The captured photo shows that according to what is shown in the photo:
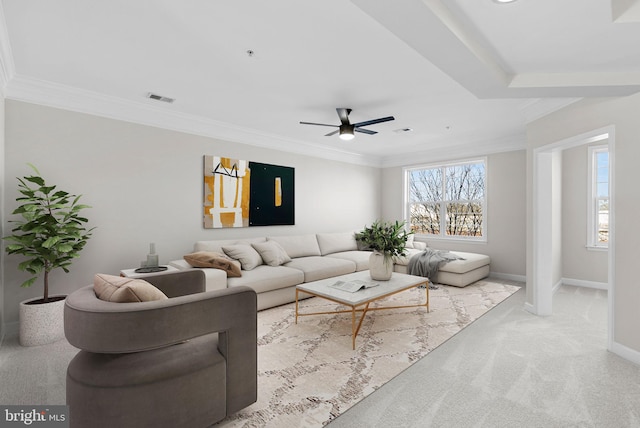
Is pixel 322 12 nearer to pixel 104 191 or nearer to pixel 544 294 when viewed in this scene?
pixel 104 191

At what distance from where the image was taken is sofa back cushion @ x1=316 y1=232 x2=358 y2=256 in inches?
225

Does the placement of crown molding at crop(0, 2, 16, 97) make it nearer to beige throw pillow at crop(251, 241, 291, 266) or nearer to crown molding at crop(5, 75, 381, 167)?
crown molding at crop(5, 75, 381, 167)

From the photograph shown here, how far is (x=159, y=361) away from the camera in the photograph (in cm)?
160

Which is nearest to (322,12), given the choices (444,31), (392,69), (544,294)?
(444,31)

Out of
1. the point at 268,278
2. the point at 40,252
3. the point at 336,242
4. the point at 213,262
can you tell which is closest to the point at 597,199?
the point at 336,242

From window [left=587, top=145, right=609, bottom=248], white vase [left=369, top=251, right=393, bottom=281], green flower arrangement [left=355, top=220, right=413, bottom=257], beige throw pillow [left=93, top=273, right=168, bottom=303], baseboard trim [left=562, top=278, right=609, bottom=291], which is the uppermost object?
window [left=587, top=145, right=609, bottom=248]

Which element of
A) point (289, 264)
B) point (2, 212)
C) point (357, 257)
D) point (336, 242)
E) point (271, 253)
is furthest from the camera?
point (336, 242)

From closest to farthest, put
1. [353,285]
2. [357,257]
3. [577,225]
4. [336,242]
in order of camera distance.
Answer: [353,285] → [577,225] → [357,257] → [336,242]

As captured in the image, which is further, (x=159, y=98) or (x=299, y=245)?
(x=299, y=245)

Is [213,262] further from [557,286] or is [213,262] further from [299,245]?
[557,286]

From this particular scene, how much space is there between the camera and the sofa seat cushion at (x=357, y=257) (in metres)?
5.18

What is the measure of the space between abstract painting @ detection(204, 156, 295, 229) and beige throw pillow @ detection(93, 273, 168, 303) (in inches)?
106

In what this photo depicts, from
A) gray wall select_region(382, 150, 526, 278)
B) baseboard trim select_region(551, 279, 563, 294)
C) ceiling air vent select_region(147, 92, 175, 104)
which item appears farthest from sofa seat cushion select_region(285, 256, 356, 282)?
baseboard trim select_region(551, 279, 563, 294)

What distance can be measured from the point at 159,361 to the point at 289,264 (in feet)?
9.91
